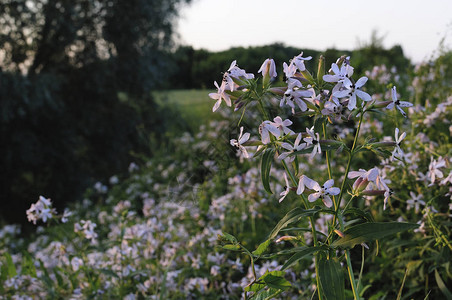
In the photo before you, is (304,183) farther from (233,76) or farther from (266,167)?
(233,76)

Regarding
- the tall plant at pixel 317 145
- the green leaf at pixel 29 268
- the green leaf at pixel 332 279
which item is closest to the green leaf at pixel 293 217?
the tall plant at pixel 317 145

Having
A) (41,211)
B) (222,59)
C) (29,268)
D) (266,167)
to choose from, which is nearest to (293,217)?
(266,167)

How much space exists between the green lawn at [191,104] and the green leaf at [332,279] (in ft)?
16.8

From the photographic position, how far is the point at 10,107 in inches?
233

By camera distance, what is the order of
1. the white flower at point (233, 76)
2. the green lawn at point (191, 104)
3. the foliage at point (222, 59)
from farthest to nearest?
the foliage at point (222, 59) → the green lawn at point (191, 104) → the white flower at point (233, 76)

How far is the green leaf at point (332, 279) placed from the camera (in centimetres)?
98

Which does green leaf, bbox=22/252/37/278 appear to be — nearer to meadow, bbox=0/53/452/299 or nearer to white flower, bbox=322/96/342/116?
meadow, bbox=0/53/452/299

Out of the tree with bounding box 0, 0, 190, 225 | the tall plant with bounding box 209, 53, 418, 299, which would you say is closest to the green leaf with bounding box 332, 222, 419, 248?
the tall plant with bounding box 209, 53, 418, 299

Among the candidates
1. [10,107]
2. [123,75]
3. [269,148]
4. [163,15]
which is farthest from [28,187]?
[269,148]

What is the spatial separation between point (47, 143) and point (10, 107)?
743 mm

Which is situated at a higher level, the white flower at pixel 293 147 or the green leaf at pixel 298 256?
the white flower at pixel 293 147

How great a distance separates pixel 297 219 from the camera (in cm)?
102

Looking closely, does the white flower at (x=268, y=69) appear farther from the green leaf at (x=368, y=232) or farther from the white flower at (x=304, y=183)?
the green leaf at (x=368, y=232)

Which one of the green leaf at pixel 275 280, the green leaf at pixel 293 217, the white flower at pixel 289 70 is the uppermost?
the white flower at pixel 289 70
